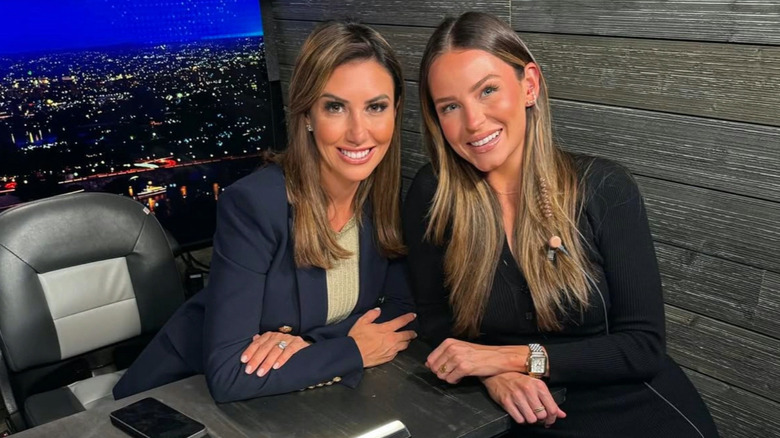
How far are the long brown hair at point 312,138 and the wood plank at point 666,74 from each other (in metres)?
0.44

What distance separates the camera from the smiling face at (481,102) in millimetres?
1753

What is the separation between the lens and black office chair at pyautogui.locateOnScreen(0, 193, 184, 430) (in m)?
2.04

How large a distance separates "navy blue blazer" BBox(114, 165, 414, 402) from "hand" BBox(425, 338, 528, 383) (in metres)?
0.18

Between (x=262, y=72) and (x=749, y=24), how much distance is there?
1.93 metres

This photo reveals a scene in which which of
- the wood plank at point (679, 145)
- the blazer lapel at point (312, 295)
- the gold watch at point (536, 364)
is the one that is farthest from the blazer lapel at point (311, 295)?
the wood plank at point (679, 145)

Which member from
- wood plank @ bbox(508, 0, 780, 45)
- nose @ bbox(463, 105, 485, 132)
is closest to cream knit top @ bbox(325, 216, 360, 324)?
nose @ bbox(463, 105, 485, 132)

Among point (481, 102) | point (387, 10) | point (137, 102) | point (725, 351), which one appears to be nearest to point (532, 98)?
point (481, 102)

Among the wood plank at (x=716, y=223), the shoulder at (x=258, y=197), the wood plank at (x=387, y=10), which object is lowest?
the wood plank at (x=716, y=223)

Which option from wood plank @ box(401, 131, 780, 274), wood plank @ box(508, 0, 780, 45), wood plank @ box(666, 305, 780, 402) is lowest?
wood plank @ box(666, 305, 780, 402)

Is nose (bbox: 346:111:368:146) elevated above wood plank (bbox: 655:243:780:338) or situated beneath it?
elevated above

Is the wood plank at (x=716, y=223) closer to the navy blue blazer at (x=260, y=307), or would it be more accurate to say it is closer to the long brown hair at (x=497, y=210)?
the long brown hair at (x=497, y=210)

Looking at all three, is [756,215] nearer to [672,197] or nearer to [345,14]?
[672,197]

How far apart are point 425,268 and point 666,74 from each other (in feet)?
2.41

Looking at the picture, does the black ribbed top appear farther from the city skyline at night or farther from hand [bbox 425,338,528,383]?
the city skyline at night
